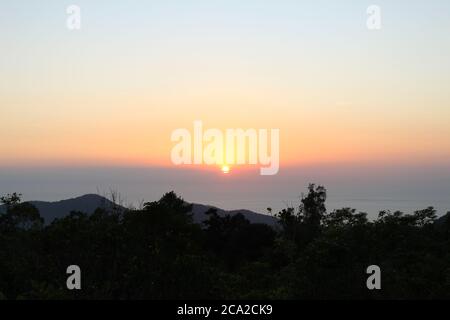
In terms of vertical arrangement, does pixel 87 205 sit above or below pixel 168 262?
below

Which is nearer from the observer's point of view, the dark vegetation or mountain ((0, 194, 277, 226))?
the dark vegetation

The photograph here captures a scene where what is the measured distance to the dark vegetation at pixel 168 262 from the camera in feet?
34.4

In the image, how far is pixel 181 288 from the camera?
10547 millimetres

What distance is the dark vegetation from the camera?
10492mm

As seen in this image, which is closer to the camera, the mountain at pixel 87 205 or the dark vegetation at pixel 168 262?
the dark vegetation at pixel 168 262

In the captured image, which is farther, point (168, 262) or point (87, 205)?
point (87, 205)

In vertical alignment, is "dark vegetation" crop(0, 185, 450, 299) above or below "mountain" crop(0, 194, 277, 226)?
above

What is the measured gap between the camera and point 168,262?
10.8 m

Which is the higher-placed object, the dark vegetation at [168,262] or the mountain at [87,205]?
the dark vegetation at [168,262]

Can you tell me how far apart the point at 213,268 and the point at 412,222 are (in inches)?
388
